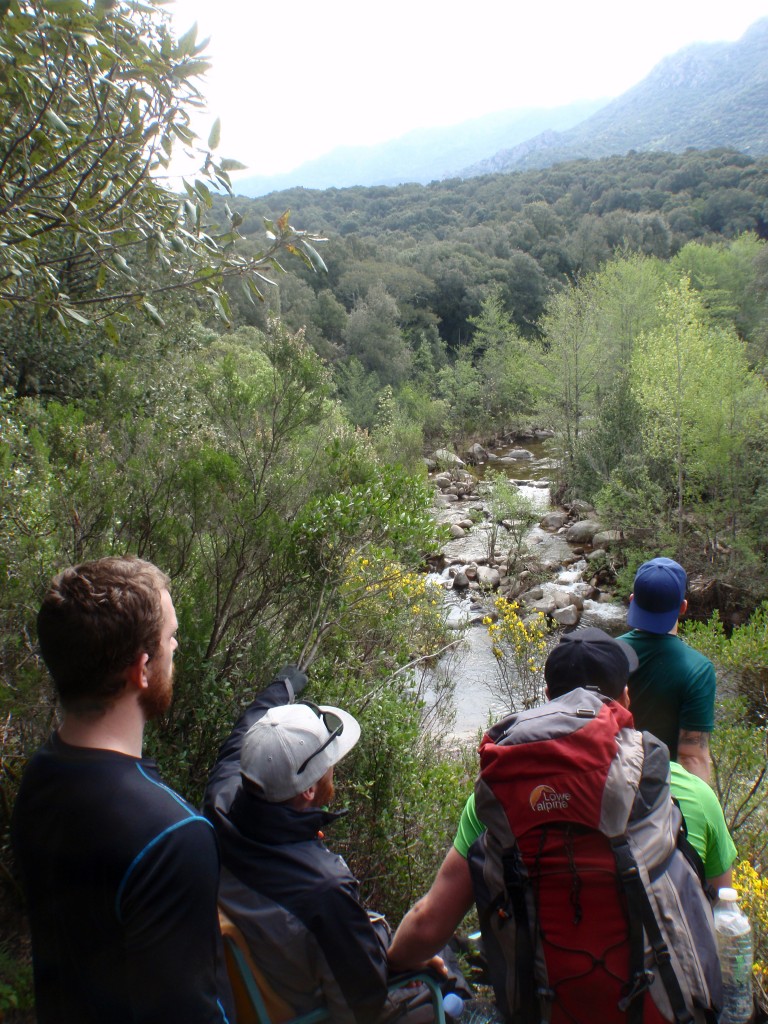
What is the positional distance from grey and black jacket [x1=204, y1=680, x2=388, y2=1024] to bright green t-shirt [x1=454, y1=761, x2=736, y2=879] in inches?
14.1

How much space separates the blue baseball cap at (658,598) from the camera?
262cm

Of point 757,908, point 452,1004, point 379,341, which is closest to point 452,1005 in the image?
point 452,1004

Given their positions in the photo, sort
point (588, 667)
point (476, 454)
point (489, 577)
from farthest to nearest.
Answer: point (476, 454)
point (489, 577)
point (588, 667)

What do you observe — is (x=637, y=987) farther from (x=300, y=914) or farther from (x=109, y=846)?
(x=109, y=846)

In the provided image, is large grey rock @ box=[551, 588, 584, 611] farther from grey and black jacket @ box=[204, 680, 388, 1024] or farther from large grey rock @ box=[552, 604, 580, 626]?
grey and black jacket @ box=[204, 680, 388, 1024]

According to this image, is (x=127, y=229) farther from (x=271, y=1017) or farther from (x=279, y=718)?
(x=271, y=1017)

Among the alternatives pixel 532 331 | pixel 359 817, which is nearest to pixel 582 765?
pixel 359 817

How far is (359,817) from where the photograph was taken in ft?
10.6

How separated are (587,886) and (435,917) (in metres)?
0.52

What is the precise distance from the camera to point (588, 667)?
1.95 metres

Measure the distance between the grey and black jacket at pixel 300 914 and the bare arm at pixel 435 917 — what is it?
0.29ft

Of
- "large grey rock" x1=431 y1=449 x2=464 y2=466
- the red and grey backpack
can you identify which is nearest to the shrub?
the red and grey backpack

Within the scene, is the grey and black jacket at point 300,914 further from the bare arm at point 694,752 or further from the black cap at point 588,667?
the bare arm at point 694,752

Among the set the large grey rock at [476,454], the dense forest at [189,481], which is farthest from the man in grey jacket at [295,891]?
the large grey rock at [476,454]
